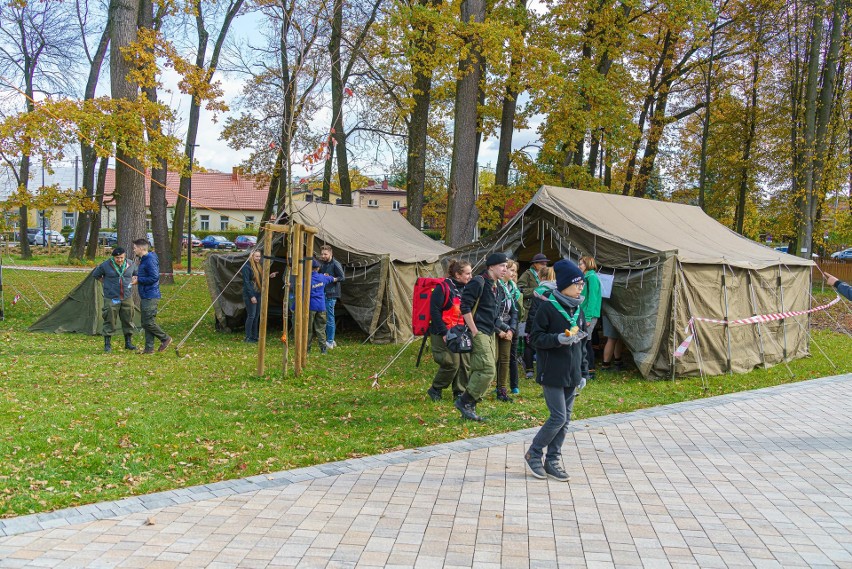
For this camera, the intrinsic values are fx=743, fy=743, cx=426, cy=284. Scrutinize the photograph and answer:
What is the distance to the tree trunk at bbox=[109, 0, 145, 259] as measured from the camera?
1500 centimetres

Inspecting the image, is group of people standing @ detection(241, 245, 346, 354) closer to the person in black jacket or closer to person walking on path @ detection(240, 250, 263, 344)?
person walking on path @ detection(240, 250, 263, 344)

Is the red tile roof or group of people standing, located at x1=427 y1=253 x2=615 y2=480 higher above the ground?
the red tile roof

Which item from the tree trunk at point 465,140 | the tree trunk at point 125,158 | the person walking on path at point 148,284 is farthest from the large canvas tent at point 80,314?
the tree trunk at point 465,140

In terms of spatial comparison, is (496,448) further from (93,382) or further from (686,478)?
(93,382)

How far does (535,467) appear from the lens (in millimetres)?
5914

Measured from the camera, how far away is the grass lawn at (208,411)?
5.75m

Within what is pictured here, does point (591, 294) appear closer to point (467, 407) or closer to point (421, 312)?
point (421, 312)

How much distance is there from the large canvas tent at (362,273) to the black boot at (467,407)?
6.12 meters

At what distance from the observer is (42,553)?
4.20m

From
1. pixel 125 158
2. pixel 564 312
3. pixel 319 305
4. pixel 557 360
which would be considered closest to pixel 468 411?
pixel 557 360

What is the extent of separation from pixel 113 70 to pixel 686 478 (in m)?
13.7

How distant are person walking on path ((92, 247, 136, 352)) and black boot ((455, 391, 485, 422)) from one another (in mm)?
6506

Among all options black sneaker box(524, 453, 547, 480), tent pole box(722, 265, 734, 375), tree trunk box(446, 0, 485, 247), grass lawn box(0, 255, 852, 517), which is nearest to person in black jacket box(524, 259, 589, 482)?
black sneaker box(524, 453, 547, 480)

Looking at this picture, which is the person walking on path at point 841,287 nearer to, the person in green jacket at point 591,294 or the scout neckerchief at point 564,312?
the person in green jacket at point 591,294
